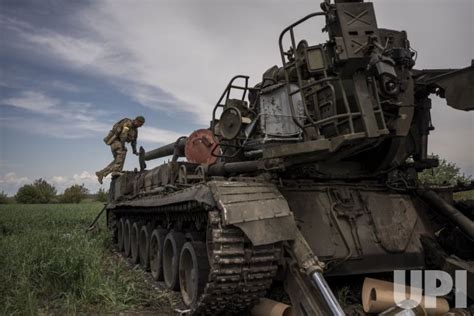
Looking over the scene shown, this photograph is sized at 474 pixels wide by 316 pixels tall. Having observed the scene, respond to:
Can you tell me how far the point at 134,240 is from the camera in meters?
10.2

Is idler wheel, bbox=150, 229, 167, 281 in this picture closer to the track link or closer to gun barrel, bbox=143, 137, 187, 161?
gun barrel, bbox=143, 137, 187, 161

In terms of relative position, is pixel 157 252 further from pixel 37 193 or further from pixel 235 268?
pixel 37 193

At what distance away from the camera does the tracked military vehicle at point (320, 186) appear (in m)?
4.85

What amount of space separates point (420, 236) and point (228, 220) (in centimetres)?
303

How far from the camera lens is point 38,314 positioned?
511 centimetres

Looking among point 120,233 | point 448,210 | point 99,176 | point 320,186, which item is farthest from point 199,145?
point 99,176

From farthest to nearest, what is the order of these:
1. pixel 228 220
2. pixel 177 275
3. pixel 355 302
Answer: pixel 177 275 < pixel 355 302 < pixel 228 220

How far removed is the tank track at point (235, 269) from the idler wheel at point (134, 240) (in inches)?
196

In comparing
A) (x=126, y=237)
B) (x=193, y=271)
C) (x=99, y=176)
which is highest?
(x=99, y=176)

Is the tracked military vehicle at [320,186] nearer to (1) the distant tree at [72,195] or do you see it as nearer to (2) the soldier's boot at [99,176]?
(2) the soldier's boot at [99,176]

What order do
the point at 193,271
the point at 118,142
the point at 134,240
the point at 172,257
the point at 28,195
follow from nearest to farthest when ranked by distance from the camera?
the point at 193,271, the point at 172,257, the point at 134,240, the point at 118,142, the point at 28,195

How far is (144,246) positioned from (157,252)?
1.22 m

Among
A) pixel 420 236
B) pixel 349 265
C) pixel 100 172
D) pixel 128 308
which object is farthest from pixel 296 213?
pixel 100 172

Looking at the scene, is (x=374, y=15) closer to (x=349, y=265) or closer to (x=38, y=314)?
(x=349, y=265)
